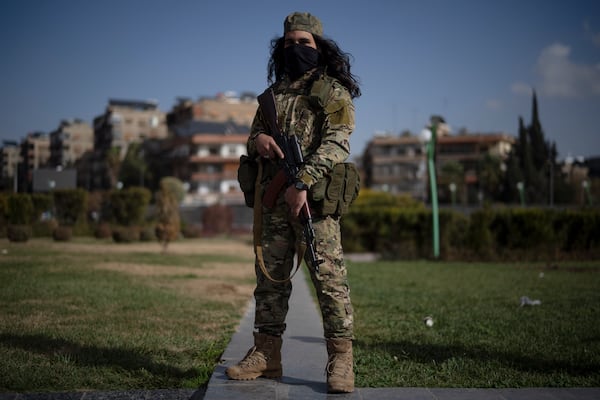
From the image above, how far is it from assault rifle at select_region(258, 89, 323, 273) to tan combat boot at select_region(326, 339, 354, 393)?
463mm

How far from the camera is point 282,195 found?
3.78m

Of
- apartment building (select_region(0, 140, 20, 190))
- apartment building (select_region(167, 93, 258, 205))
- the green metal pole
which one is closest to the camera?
the green metal pole

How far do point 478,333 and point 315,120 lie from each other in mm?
3099

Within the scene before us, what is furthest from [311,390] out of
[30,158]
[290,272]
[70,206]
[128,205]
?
[128,205]

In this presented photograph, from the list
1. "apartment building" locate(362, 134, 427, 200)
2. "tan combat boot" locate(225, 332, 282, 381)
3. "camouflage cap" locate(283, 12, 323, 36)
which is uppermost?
"apartment building" locate(362, 134, 427, 200)

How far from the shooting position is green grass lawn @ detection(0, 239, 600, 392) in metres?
4.13

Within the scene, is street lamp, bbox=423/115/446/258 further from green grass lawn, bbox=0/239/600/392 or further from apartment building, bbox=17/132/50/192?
apartment building, bbox=17/132/50/192

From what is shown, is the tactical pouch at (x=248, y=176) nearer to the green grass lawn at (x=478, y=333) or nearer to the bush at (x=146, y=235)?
the green grass lawn at (x=478, y=333)

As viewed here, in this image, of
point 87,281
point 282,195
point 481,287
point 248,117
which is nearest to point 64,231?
point 87,281

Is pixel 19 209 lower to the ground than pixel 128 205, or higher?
lower

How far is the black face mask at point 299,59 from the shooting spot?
3783 millimetres

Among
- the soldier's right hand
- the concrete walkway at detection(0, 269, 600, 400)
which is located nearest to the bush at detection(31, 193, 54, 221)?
the concrete walkway at detection(0, 269, 600, 400)

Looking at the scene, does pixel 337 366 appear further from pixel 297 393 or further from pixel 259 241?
pixel 259 241

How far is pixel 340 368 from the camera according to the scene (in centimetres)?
358
